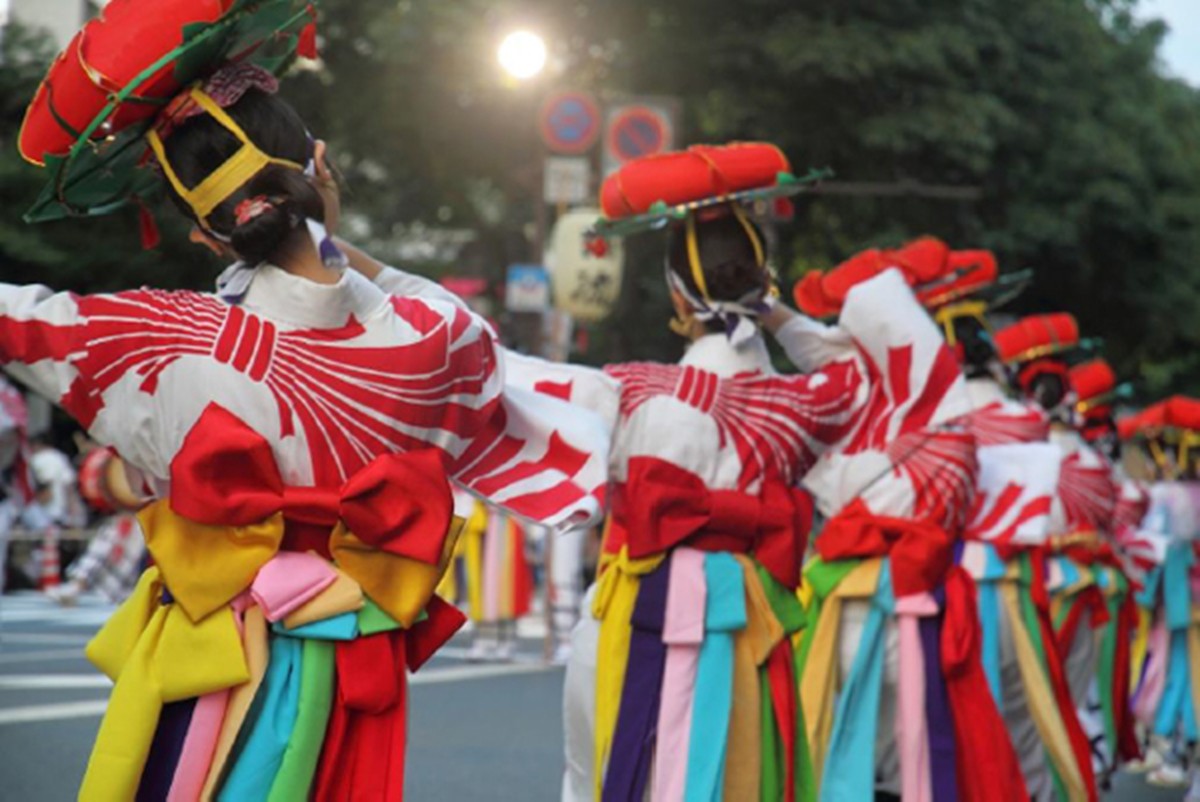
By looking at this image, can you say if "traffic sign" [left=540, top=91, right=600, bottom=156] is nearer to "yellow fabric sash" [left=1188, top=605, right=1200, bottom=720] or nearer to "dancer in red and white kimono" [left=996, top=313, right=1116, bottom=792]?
"yellow fabric sash" [left=1188, top=605, right=1200, bottom=720]

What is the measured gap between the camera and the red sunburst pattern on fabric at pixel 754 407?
547 centimetres

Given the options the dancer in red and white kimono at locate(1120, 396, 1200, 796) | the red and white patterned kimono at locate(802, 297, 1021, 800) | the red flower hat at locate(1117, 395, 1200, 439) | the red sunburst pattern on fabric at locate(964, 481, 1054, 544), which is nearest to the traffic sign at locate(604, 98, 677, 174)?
the red flower hat at locate(1117, 395, 1200, 439)

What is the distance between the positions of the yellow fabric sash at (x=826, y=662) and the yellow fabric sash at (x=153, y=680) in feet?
10.4

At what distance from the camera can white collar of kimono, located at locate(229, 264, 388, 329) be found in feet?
11.8

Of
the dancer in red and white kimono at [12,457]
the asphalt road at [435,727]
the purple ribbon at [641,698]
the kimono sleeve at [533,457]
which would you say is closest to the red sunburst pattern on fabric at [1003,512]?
the asphalt road at [435,727]

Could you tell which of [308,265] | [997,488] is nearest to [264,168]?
[308,265]

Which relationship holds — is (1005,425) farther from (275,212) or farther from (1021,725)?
(275,212)

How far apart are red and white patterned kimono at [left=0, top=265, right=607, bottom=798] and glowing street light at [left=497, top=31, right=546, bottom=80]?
13.4 meters

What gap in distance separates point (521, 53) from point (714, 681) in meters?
12.1

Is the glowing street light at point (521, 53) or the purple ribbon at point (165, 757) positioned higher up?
the glowing street light at point (521, 53)

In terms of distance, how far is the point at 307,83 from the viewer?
79.5 ft

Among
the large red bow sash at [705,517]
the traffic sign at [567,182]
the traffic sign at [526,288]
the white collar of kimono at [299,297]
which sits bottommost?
the large red bow sash at [705,517]

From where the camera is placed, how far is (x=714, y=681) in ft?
17.5

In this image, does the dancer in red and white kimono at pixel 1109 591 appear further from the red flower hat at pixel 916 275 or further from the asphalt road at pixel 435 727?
the red flower hat at pixel 916 275
